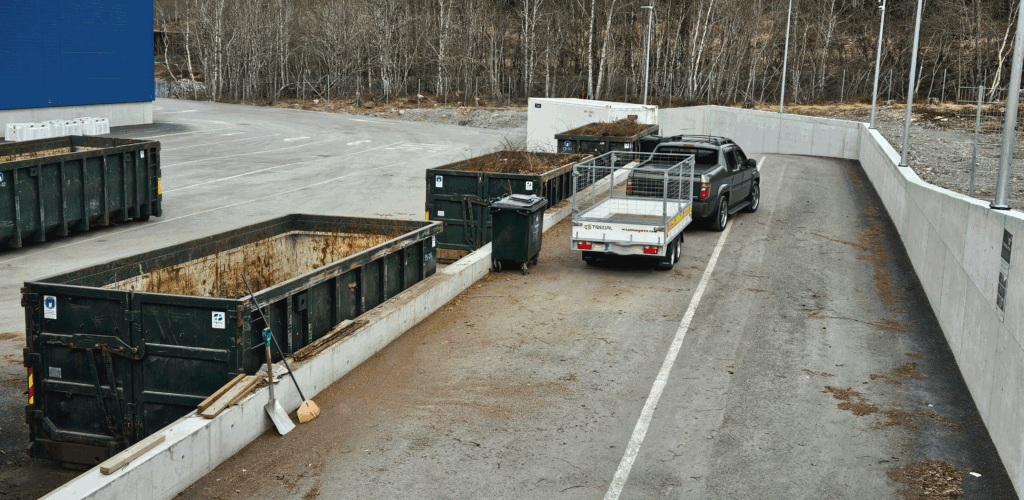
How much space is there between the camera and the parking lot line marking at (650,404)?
748 centimetres

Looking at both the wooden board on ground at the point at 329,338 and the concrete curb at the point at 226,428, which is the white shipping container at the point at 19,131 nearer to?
the concrete curb at the point at 226,428

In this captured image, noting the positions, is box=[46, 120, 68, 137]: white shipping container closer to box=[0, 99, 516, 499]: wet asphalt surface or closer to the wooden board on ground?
box=[0, 99, 516, 499]: wet asphalt surface

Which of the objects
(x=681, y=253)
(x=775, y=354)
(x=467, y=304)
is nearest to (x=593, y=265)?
(x=681, y=253)

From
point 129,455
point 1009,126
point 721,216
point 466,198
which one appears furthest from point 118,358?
point 721,216

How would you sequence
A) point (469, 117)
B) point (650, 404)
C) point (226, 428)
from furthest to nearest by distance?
point (469, 117) < point (650, 404) < point (226, 428)

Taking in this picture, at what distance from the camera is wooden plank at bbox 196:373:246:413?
7617mm

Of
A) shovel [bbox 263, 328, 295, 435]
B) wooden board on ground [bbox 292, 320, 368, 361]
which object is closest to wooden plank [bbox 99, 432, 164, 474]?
shovel [bbox 263, 328, 295, 435]

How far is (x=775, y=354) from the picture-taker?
11055 mm

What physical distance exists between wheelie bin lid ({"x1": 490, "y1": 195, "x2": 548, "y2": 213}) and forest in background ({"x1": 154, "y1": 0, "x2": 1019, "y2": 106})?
5221cm

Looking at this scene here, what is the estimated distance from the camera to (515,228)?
1489 centimetres

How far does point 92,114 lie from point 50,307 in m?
40.3

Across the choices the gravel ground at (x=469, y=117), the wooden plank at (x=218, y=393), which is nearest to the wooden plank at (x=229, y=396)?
the wooden plank at (x=218, y=393)

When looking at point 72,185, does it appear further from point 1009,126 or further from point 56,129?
point 56,129

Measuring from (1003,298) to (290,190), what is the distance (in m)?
21.4
